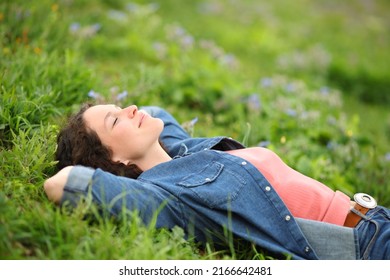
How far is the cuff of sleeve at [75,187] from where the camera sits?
231 centimetres

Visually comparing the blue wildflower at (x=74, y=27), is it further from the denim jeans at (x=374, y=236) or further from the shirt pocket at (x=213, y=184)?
the denim jeans at (x=374, y=236)

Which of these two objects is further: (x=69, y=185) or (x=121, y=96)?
(x=121, y=96)

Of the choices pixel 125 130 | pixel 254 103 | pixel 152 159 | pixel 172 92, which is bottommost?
pixel 172 92

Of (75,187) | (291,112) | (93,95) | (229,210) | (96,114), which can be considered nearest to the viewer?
(75,187)

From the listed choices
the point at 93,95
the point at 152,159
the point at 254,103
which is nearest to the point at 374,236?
the point at 152,159

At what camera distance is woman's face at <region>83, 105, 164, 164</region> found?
271cm

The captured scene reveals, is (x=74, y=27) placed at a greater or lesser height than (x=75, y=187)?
lesser

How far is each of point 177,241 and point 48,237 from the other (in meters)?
0.61

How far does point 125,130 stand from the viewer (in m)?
2.70

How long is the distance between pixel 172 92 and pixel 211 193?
2.31m

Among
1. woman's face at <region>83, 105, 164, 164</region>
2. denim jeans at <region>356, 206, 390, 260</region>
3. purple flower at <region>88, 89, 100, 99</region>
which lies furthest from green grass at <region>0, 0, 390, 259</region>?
denim jeans at <region>356, 206, 390, 260</region>

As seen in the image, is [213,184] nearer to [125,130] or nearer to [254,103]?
[125,130]

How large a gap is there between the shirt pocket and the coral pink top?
0.65 feet
